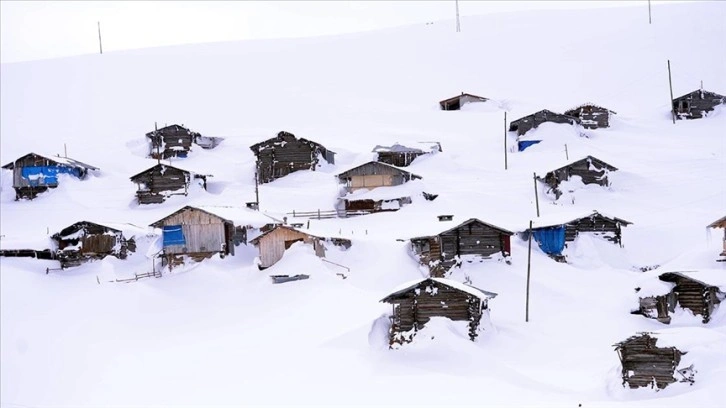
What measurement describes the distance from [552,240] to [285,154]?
2612 cm

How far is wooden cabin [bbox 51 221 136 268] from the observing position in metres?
43.7

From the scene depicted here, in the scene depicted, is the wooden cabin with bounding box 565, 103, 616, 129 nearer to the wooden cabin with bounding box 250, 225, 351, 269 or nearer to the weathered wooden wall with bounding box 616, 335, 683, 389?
the wooden cabin with bounding box 250, 225, 351, 269

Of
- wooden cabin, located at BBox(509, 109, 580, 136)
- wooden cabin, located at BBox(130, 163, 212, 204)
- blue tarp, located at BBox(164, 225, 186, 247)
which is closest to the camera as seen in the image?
blue tarp, located at BBox(164, 225, 186, 247)

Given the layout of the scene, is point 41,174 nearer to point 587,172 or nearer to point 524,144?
point 524,144

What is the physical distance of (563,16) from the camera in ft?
409

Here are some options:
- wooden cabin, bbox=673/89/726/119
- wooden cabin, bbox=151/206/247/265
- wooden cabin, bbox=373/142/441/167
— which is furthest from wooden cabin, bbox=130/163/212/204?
wooden cabin, bbox=673/89/726/119

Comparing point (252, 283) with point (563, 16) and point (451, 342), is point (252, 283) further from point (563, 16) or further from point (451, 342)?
point (563, 16)

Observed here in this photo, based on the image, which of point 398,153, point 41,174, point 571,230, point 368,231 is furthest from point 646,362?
point 41,174

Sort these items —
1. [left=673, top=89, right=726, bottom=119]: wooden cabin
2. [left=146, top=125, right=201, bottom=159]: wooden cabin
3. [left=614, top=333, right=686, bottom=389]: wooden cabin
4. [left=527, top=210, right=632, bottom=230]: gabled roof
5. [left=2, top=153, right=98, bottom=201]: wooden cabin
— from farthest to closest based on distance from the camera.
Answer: [left=673, top=89, right=726, bottom=119]: wooden cabin
[left=146, top=125, right=201, bottom=159]: wooden cabin
[left=2, top=153, right=98, bottom=201]: wooden cabin
[left=527, top=210, right=632, bottom=230]: gabled roof
[left=614, top=333, right=686, bottom=389]: wooden cabin

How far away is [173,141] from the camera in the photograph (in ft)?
222

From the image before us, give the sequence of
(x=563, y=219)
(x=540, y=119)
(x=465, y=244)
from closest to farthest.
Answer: (x=465, y=244) < (x=563, y=219) < (x=540, y=119)

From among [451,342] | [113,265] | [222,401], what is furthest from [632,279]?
[113,265]

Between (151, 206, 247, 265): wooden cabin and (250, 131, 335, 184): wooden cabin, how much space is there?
690 inches

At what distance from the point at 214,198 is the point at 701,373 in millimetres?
37264
